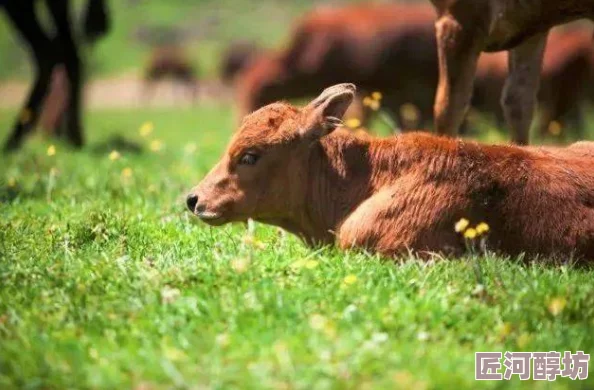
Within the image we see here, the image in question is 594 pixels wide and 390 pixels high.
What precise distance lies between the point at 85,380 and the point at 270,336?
74 centimetres

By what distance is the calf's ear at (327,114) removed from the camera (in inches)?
225

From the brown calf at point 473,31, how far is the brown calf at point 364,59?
893 cm

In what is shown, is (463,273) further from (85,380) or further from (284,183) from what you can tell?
(85,380)

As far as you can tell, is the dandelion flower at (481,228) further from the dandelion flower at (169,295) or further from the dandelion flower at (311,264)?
the dandelion flower at (169,295)

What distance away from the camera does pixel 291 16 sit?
38.6 m

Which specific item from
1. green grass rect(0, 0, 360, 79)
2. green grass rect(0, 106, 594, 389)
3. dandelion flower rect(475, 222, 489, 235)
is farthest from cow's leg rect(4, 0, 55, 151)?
green grass rect(0, 0, 360, 79)

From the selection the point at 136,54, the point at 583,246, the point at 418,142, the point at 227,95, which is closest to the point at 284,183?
the point at 418,142

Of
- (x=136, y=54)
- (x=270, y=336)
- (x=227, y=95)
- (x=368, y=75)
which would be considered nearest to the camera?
(x=270, y=336)

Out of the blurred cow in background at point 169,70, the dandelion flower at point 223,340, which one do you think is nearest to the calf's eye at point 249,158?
the dandelion flower at point 223,340

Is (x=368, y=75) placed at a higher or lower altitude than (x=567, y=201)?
lower

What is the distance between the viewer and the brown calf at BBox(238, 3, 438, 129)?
16.2m

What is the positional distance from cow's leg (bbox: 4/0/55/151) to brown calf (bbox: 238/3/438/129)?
5.03 m

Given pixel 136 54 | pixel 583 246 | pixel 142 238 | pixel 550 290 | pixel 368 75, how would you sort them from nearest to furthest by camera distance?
pixel 550 290
pixel 583 246
pixel 142 238
pixel 368 75
pixel 136 54

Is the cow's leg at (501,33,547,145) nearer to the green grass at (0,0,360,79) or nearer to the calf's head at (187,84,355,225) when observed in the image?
the calf's head at (187,84,355,225)
